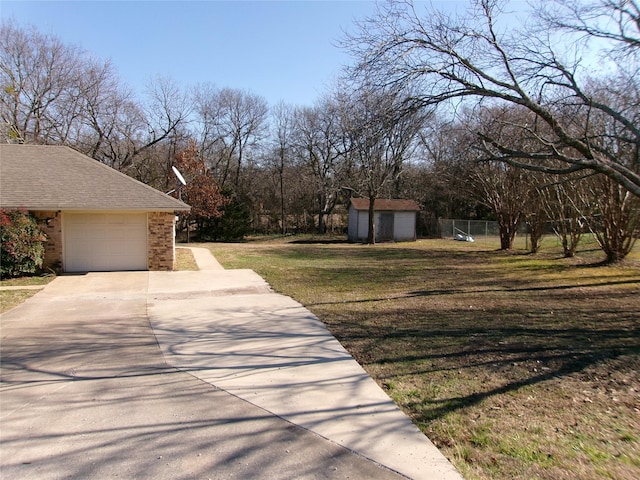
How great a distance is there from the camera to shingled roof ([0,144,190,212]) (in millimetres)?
13438

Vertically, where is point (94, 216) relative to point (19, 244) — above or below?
above

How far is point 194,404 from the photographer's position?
4172mm

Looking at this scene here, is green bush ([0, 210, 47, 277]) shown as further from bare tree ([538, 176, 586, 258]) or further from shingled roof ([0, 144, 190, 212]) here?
bare tree ([538, 176, 586, 258])

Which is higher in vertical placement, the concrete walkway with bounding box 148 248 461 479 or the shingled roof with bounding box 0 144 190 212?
the shingled roof with bounding box 0 144 190 212

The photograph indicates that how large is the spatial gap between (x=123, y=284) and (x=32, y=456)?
894 cm

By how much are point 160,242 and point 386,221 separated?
68.1 ft

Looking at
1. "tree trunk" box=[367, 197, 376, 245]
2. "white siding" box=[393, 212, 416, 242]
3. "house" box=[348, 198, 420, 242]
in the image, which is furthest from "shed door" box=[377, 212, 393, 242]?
"tree trunk" box=[367, 197, 376, 245]

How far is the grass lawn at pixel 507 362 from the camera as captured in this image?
3.28 metres

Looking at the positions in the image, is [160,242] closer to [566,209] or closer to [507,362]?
[507,362]

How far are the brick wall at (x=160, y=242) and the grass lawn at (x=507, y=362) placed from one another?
15.9ft

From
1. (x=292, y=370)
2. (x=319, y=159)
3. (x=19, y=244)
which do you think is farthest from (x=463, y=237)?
(x=292, y=370)

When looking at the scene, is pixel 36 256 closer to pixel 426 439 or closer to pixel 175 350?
pixel 175 350

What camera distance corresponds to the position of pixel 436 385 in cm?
461

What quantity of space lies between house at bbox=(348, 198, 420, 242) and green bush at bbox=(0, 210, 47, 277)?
2223 cm
